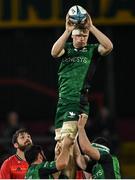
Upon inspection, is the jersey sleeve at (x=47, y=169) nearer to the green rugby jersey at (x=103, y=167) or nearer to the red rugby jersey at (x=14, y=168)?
the green rugby jersey at (x=103, y=167)

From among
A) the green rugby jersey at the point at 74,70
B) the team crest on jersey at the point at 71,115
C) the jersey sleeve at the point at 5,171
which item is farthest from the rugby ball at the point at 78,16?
the jersey sleeve at the point at 5,171

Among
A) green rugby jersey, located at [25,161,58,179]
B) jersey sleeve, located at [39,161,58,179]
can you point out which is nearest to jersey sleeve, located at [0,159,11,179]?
green rugby jersey, located at [25,161,58,179]

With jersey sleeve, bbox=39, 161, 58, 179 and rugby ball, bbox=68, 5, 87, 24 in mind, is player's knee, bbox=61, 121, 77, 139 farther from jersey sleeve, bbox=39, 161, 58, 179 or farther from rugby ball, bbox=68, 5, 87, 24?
rugby ball, bbox=68, 5, 87, 24

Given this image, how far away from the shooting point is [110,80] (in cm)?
1741

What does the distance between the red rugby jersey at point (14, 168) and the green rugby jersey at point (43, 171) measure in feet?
3.11

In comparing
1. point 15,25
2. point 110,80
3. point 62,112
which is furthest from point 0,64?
point 62,112

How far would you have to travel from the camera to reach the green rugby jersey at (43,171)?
9070 millimetres

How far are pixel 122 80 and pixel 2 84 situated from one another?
2.30 metres

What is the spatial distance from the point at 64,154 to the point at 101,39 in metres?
1.11

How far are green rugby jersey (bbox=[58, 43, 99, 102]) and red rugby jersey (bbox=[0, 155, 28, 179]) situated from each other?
5.00 feet

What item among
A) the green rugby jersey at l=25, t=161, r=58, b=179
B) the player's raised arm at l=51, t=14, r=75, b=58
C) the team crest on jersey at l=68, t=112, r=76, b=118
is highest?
the player's raised arm at l=51, t=14, r=75, b=58

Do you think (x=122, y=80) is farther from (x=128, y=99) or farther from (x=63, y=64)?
(x=63, y=64)

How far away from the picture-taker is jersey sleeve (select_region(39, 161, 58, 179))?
905 centimetres

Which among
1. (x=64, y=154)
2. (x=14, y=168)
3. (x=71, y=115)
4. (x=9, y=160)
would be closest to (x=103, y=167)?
(x=64, y=154)
